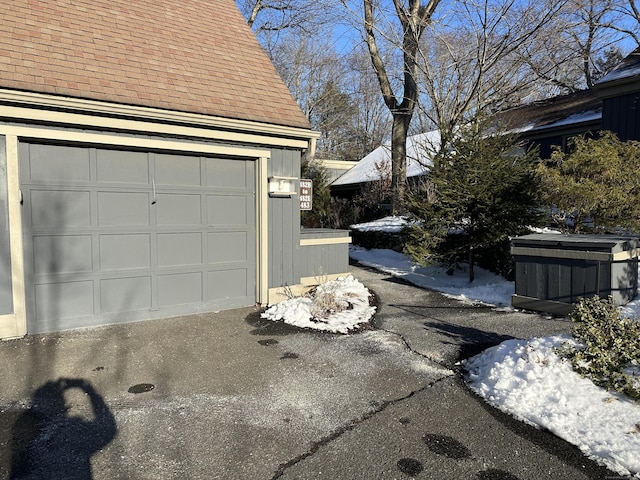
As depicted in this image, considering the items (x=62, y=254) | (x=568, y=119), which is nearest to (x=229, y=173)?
(x=62, y=254)

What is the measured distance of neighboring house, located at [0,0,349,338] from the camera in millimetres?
5367

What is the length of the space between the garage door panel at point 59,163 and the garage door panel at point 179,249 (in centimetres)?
129

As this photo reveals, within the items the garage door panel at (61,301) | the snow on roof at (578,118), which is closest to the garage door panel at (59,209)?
the garage door panel at (61,301)

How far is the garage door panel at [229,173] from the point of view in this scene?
6672 millimetres

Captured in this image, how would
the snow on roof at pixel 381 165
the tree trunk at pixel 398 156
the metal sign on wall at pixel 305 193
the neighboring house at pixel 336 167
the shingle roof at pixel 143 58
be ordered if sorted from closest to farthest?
the shingle roof at pixel 143 58 < the metal sign on wall at pixel 305 193 < the tree trunk at pixel 398 156 < the snow on roof at pixel 381 165 < the neighboring house at pixel 336 167

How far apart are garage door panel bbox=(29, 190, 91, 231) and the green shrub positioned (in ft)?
18.5

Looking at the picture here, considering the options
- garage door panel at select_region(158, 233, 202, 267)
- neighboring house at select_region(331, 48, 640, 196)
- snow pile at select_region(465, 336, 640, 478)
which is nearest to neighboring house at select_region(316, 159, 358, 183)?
neighboring house at select_region(331, 48, 640, 196)

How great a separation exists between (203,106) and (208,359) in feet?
11.9

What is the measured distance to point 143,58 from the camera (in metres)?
6.54

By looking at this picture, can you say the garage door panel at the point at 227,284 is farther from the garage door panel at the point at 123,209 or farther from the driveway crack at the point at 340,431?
the driveway crack at the point at 340,431

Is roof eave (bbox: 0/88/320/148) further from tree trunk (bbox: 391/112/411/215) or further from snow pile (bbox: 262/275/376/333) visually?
tree trunk (bbox: 391/112/411/215)

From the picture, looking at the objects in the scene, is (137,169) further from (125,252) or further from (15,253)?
(15,253)

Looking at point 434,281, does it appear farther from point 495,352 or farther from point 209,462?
point 209,462

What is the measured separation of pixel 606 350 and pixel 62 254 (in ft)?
19.7
